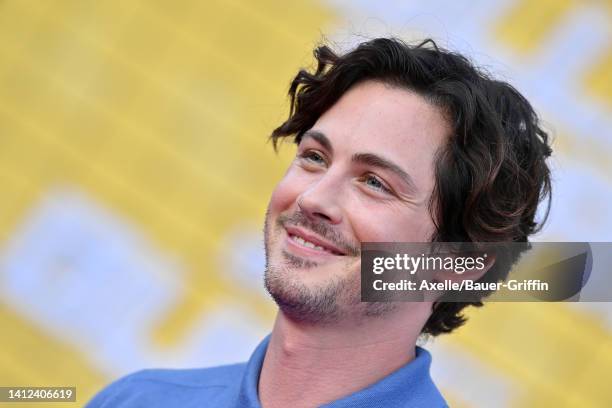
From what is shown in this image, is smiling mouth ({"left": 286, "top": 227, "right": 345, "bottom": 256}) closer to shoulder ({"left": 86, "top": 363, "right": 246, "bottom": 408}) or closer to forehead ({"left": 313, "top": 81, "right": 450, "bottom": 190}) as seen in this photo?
forehead ({"left": 313, "top": 81, "right": 450, "bottom": 190})

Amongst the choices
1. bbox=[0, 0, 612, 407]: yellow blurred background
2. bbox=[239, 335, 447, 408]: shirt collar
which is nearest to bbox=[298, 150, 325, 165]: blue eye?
bbox=[239, 335, 447, 408]: shirt collar

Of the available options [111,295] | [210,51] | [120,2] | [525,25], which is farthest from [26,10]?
[525,25]

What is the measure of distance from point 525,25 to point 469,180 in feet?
9.49

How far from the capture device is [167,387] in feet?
6.11

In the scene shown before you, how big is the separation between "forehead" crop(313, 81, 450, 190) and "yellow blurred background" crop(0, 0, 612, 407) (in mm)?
2185

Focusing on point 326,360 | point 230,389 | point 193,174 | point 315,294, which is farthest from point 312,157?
point 193,174

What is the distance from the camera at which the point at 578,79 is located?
4305 millimetres

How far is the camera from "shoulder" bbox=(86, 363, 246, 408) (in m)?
1.82

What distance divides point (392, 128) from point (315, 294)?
0.38 meters

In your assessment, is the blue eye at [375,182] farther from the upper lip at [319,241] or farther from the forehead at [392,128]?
the upper lip at [319,241]

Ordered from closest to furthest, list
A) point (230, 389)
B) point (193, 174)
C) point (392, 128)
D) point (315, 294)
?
1. point (315, 294)
2. point (392, 128)
3. point (230, 389)
4. point (193, 174)

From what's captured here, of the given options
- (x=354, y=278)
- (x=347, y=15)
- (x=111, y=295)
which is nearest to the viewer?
(x=354, y=278)

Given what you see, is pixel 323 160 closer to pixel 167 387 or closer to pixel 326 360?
pixel 326 360

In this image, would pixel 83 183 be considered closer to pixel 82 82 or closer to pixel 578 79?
pixel 82 82
